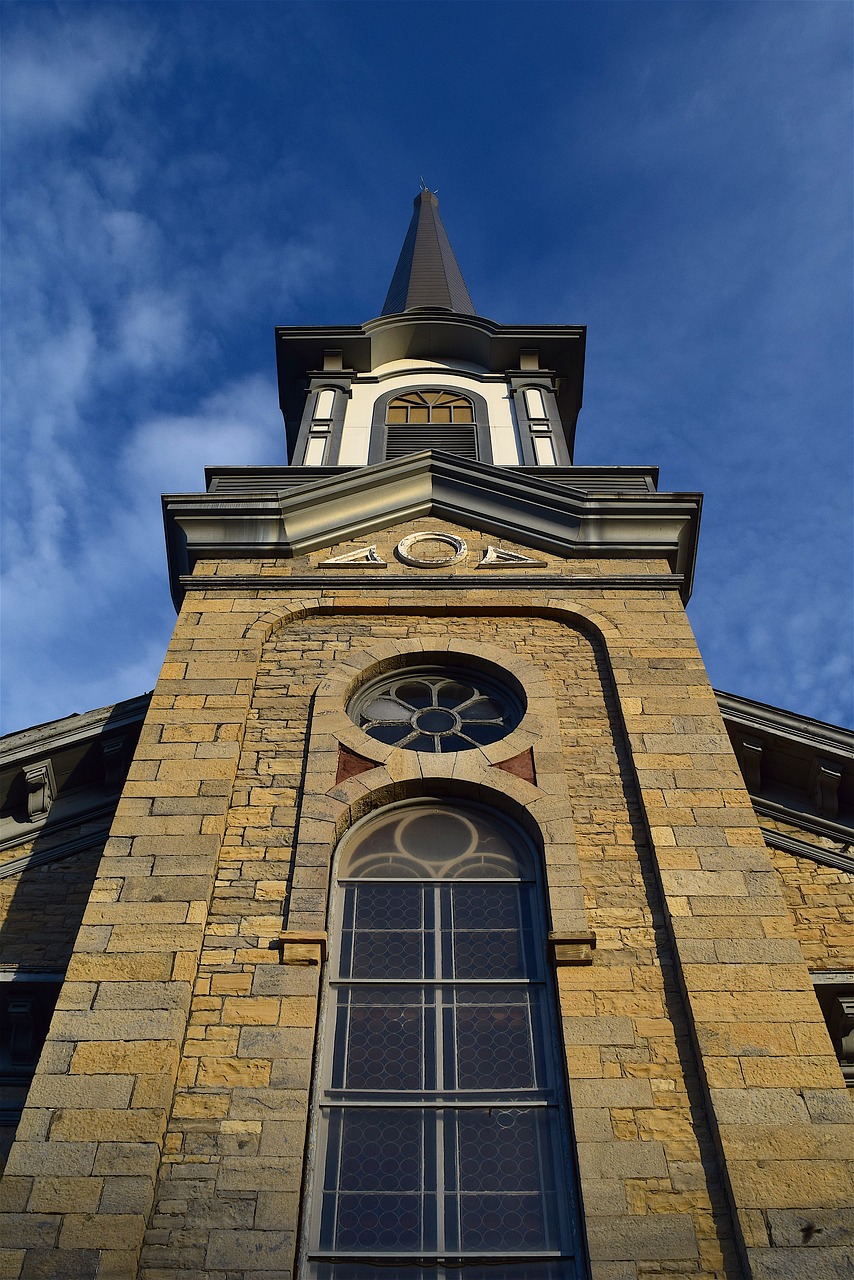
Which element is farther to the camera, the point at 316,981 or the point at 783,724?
the point at 783,724

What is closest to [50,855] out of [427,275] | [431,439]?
[431,439]

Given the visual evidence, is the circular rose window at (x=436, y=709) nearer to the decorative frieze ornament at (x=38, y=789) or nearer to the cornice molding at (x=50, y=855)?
the cornice molding at (x=50, y=855)

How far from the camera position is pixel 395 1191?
7586 mm

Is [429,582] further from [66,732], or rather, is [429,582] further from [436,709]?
[66,732]

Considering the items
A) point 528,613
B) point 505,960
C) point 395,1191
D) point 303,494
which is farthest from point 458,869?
point 303,494

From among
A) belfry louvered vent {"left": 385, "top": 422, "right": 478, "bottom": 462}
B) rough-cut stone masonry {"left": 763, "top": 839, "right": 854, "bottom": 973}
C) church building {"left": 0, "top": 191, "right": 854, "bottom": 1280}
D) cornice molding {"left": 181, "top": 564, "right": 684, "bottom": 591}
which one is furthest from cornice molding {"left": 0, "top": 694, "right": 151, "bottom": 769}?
belfry louvered vent {"left": 385, "top": 422, "right": 478, "bottom": 462}

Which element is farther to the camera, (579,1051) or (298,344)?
(298,344)

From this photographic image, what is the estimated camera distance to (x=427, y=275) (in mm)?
28719

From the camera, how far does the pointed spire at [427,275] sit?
2698 centimetres

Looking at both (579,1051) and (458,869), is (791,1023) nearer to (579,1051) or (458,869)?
(579,1051)

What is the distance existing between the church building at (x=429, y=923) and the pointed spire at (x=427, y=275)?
1265 cm

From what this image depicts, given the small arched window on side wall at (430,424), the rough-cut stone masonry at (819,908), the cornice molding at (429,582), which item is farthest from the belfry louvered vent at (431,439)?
the rough-cut stone masonry at (819,908)

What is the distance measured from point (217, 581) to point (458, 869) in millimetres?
4561

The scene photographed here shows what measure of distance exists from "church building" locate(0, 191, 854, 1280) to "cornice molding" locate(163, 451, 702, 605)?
0.15ft
